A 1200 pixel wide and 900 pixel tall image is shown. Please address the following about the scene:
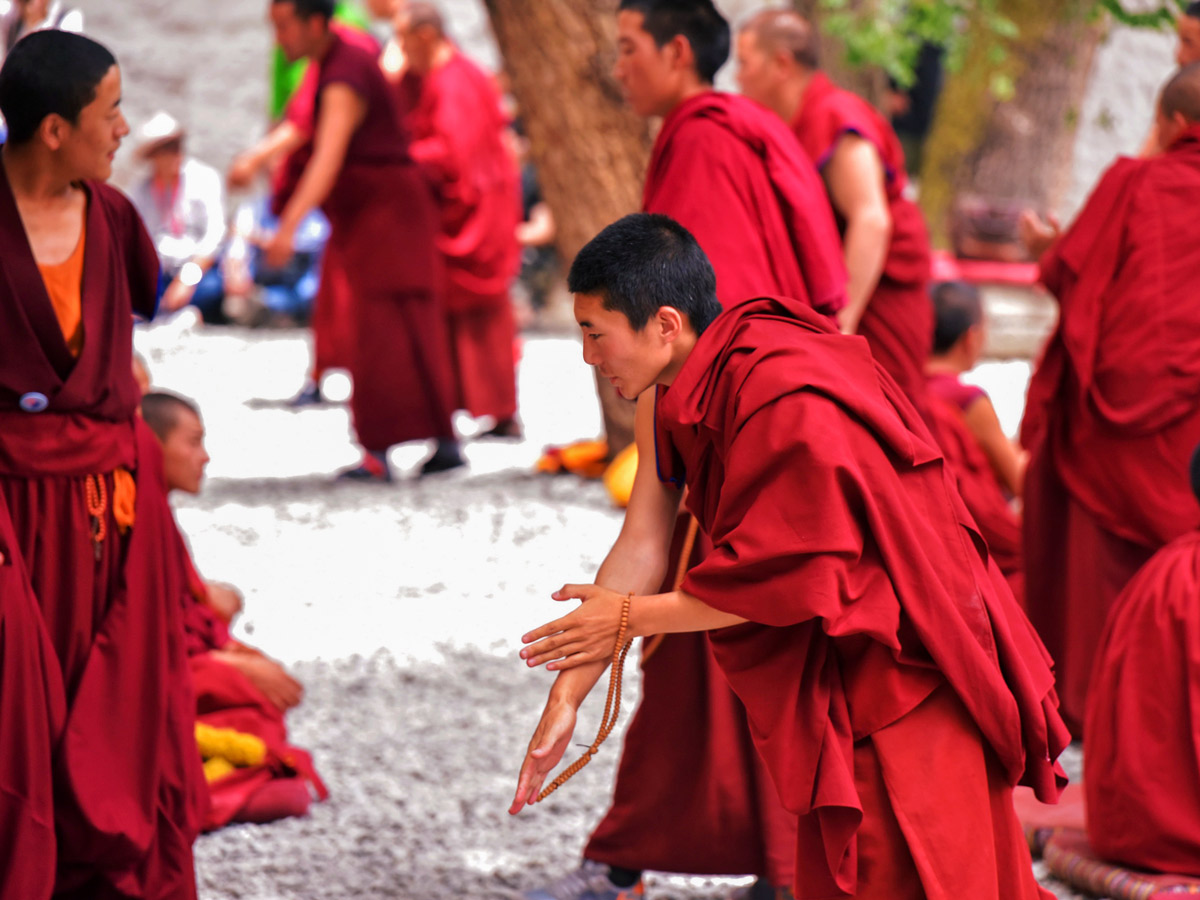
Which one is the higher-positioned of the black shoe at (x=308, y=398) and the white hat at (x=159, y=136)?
the white hat at (x=159, y=136)

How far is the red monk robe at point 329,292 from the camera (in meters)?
6.09

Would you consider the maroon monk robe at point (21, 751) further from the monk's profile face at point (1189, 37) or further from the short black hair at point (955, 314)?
the short black hair at point (955, 314)

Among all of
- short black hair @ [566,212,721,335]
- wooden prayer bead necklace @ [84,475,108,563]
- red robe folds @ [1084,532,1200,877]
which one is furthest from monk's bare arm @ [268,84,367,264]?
short black hair @ [566,212,721,335]

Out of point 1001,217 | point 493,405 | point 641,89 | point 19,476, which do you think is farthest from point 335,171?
point 1001,217

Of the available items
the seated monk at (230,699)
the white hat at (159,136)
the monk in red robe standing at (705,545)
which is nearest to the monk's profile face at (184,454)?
the seated monk at (230,699)

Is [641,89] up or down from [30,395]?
up

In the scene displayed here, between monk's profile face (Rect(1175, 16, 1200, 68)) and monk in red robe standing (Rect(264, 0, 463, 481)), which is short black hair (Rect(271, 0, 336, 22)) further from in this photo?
monk's profile face (Rect(1175, 16, 1200, 68))

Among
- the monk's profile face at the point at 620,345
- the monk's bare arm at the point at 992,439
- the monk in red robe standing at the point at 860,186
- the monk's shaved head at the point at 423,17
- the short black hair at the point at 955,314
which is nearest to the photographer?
the monk's profile face at the point at 620,345

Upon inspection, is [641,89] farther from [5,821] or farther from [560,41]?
[560,41]

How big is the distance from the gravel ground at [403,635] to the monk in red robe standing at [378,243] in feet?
1.07

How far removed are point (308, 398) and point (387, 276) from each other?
2056 mm

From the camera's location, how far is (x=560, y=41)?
18.9 feet

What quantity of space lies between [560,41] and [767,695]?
4.23 m

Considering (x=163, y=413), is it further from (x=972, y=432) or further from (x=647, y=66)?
(x=972, y=432)
